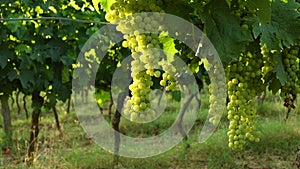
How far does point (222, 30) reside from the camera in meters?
1.21

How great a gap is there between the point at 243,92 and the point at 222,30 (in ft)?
1.33

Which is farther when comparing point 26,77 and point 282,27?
point 26,77

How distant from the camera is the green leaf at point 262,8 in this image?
1204 mm

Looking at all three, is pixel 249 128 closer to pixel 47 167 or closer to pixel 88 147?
pixel 47 167

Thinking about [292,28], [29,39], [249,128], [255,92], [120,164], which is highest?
[29,39]

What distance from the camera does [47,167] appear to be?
5.72 metres

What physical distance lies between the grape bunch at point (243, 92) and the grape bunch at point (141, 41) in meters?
0.42

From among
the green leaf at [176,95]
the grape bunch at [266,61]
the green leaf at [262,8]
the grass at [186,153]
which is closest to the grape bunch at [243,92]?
the grape bunch at [266,61]

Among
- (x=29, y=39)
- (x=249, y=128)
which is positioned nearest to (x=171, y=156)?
(x=29, y=39)

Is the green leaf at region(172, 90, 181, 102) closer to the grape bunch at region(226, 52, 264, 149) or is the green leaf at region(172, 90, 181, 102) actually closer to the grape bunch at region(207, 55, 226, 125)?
the grape bunch at region(226, 52, 264, 149)

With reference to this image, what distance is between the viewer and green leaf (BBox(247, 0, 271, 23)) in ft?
3.95

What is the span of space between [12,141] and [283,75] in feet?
22.3

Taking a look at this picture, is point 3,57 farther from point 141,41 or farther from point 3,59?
point 141,41

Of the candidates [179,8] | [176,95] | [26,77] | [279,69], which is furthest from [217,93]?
[176,95]
